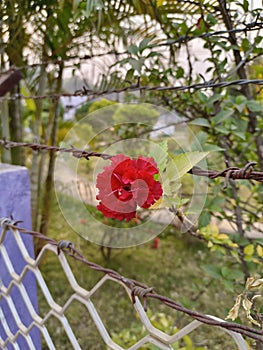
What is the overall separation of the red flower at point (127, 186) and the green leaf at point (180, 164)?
3cm

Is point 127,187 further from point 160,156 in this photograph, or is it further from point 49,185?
point 49,185

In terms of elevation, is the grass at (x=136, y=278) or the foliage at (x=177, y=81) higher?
the foliage at (x=177, y=81)

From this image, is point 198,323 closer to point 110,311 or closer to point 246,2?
point 246,2

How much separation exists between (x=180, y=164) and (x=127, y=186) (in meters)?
0.07

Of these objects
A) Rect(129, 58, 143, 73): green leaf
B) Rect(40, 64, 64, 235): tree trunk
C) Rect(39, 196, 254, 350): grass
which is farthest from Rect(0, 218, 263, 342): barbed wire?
Answer: Rect(40, 64, 64, 235): tree trunk

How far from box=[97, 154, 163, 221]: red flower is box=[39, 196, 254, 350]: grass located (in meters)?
0.75

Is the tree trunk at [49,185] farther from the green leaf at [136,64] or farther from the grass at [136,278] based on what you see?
the green leaf at [136,64]

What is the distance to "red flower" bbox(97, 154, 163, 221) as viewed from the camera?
1.38 feet

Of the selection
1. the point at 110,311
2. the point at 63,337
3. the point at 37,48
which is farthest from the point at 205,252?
the point at 37,48

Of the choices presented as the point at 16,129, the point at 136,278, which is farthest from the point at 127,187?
the point at 136,278

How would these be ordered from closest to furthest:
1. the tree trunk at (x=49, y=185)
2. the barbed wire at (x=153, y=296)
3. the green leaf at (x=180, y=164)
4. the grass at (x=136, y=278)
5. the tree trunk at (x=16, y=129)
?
the barbed wire at (x=153, y=296), the green leaf at (x=180, y=164), the grass at (x=136, y=278), the tree trunk at (x=16, y=129), the tree trunk at (x=49, y=185)

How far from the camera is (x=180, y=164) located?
1.50 feet

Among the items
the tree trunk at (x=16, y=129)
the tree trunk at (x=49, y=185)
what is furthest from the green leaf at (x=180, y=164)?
the tree trunk at (x=49, y=185)

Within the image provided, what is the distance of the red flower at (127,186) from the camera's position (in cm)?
42
